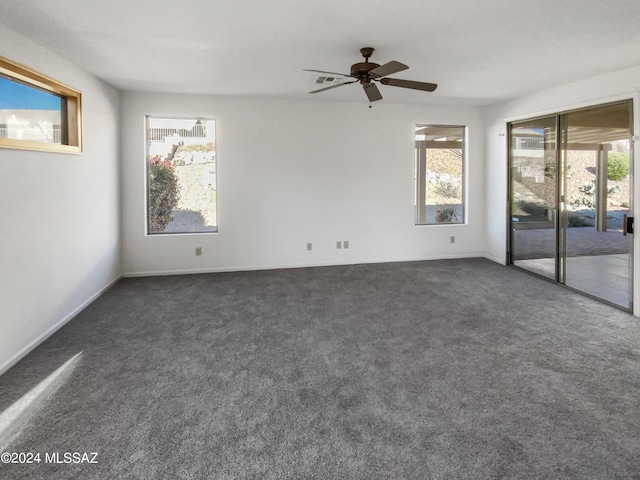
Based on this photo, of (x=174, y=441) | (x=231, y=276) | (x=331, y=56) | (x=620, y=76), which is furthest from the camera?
(x=231, y=276)

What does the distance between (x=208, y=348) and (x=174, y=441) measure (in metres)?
1.11

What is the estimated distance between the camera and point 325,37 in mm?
3008

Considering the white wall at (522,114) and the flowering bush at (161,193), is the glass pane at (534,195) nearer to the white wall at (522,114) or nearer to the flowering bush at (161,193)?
the white wall at (522,114)

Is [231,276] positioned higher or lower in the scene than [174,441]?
higher

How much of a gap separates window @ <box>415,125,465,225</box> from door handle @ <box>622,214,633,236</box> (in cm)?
255

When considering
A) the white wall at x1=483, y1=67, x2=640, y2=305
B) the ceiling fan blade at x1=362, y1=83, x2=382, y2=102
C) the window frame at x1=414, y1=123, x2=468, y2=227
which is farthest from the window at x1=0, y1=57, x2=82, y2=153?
the white wall at x1=483, y1=67, x2=640, y2=305

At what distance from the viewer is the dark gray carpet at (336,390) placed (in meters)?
1.74

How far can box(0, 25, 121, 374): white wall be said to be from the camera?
8.92 feet

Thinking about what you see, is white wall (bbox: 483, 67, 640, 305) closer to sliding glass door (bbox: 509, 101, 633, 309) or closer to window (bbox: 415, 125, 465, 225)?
sliding glass door (bbox: 509, 101, 633, 309)

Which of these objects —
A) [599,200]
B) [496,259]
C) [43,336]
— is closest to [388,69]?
[599,200]

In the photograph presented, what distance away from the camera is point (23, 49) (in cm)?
291

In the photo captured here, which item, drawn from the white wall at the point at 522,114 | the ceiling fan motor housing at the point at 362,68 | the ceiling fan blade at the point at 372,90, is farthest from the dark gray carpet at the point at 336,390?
the ceiling fan motor housing at the point at 362,68

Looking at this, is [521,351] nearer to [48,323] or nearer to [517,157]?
[517,157]

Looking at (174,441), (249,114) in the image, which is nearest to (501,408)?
(174,441)
